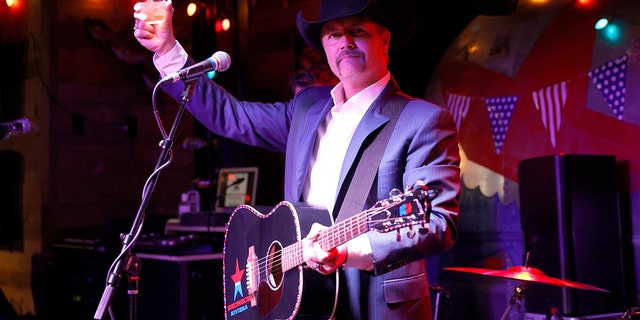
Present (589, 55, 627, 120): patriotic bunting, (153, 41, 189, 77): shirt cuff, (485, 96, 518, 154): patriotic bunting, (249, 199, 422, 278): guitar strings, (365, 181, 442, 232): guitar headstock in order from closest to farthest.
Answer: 1. (365, 181, 442, 232): guitar headstock
2. (249, 199, 422, 278): guitar strings
3. (153, 41, 189, 77): shirt cuff
4. (589, 55, 627, 120): patriotic bunting
5. (485, 96, 518, 154): patriotic bunting

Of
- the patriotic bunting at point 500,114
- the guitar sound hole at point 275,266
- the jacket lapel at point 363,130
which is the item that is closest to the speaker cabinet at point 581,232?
the patriotic bunting at point 500,114

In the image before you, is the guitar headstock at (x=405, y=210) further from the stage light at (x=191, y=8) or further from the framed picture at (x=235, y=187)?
the stage light at (x=191, y=8)

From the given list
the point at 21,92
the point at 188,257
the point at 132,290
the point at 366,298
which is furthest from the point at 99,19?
the point at 366,298

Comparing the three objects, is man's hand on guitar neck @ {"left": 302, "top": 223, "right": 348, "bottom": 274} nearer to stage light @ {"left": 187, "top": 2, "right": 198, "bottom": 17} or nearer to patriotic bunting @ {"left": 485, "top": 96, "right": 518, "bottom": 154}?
patriotic bunting @ {"left": 485, "top": 96, "right": 518, "bottom": 154}

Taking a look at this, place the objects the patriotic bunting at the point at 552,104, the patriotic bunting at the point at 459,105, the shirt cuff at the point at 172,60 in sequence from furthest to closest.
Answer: the patriotic bunting at the point at 459,105 → the patriotic bunting at the point at 552,104 → the shirt cuff at the point at 172,60

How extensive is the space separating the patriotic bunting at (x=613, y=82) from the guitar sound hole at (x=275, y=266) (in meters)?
3.21

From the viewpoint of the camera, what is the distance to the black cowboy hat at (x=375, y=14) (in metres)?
2.42

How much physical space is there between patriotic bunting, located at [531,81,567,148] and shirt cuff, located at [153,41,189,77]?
3.30m

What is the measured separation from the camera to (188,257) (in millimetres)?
5270

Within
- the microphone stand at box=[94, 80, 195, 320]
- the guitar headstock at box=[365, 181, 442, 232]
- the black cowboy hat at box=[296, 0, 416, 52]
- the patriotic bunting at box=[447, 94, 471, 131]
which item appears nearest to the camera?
the guitar headstock at box=[365, 181, 442, 232]

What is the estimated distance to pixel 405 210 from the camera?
76.0 inches

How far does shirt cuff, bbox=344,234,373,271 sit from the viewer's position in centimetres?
207

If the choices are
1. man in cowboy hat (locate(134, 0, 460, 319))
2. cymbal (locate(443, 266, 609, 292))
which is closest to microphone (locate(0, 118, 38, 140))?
man in cowboy hat (locate(134, 0, 460, 319))

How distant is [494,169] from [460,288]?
1.04 metres
